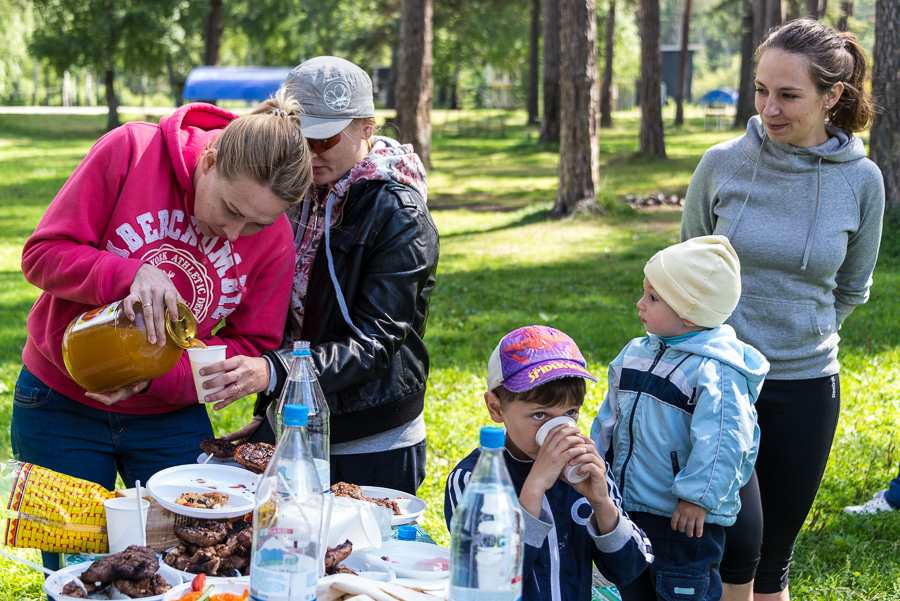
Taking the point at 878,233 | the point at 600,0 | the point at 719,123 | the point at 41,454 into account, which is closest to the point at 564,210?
the point at 878,233

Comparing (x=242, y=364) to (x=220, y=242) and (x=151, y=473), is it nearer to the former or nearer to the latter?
(x=220, y=242)

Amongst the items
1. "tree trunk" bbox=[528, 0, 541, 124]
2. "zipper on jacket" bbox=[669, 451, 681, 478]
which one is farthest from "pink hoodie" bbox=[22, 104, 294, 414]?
"tree trunk" bbox=[528, 0, 541, 124]

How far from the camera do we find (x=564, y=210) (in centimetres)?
1341

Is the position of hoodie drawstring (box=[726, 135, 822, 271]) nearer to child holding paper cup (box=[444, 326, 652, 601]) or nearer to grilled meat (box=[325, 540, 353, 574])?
child holding paper cup (box=[444, 326, 652, 601])

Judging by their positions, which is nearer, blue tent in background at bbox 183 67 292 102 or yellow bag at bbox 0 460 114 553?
yellow bag at bbox 0 460 114 553

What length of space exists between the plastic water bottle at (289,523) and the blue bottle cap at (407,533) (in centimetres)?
62

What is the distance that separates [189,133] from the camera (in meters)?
2.60

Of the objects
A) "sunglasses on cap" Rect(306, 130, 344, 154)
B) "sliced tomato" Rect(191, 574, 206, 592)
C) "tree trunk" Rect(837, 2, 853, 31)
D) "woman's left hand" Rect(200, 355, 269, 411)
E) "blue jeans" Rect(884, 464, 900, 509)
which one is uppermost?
"tree trunk" Rect(837, 2, 853, 31)

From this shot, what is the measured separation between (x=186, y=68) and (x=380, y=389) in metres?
51.4

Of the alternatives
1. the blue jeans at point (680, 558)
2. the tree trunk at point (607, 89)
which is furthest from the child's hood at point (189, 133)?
the tree trunk at point (607, 89)

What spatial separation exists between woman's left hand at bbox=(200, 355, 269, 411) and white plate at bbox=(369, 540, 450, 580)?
545 millimetres

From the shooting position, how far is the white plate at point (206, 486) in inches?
84.9

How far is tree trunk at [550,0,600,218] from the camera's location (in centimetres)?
1209

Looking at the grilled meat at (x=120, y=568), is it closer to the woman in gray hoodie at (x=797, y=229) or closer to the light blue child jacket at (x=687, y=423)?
the light blue child jacket at (x=687, y=423)
